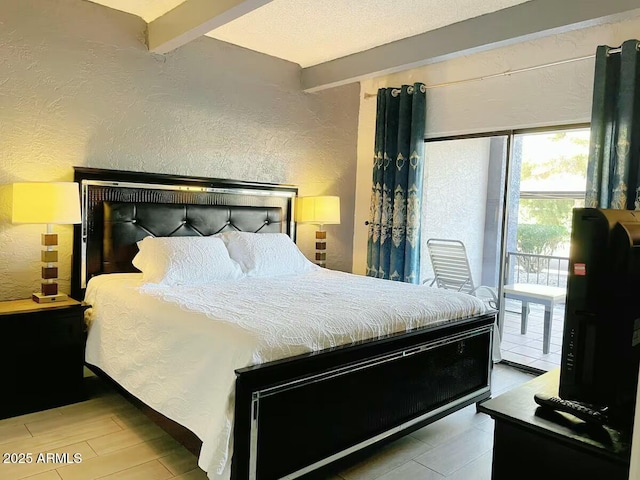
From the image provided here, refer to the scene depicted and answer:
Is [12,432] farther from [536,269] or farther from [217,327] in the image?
[536,269]

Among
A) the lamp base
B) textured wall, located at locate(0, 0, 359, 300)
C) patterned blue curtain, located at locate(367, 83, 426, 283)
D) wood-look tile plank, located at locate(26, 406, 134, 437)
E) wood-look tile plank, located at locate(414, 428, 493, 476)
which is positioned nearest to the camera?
wood-look tile plank, located at locate(414, 428, 493, 476)

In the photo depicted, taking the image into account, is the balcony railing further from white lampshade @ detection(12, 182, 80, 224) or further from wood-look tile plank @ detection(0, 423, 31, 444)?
wood-look tile plank @ detection(0, 423, 31, 444)

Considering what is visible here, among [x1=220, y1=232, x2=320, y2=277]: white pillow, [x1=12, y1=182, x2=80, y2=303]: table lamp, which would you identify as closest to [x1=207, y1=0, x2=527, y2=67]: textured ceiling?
[x1=220, y1=232, x2=320, y2=277]: white pillow

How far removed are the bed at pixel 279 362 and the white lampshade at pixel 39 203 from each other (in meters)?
0.40

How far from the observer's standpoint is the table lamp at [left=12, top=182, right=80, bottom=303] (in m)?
2.89

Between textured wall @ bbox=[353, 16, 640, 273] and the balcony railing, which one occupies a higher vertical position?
textured wall @ bbox=[353, 16, 640, 273]

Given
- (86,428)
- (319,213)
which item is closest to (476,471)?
(86,428)

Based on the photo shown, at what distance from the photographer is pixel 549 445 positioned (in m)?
1.29

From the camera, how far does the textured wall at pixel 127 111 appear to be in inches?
124

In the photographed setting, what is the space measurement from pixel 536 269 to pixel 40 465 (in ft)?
12.4

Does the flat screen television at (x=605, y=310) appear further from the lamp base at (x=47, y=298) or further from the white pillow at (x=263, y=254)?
the lamp base at (x=47, y=298)

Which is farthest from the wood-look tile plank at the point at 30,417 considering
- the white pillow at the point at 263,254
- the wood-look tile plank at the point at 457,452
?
the wood-look tile plank at the point at 457,452

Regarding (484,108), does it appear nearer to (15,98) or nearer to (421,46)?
(421,46)

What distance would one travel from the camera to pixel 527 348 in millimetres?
4227
